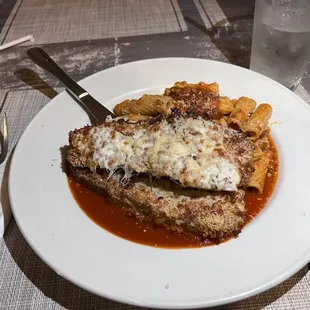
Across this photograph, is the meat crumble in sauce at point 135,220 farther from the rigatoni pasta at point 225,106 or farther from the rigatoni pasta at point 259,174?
the rigatoni pasta at point 225,106

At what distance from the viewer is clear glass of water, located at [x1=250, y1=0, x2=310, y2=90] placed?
2121mm

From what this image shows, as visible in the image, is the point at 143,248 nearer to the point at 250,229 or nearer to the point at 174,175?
the point at 174,175

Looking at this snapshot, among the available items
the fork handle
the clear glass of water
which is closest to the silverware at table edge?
the fork handle

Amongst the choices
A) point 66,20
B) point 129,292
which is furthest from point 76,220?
point 66,20

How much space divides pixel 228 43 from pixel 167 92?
107cm

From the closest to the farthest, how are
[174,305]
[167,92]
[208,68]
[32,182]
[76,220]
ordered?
1. [174,305]
2. [76,220]
3. [32,182]
4. [167,92]
5. [208,68]

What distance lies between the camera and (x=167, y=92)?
1988mm

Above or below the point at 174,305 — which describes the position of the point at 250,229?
below

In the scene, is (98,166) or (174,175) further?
(98,166)

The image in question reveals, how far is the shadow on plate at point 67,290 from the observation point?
1302 mm

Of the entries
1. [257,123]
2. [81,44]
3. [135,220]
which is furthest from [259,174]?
[81,44]

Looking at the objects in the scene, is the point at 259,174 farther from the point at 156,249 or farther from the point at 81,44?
the point at 81,44

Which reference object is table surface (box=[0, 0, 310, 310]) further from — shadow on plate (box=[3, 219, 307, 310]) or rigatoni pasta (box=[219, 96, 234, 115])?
rigatoni pasta (box=[219, 96, 234, 115])

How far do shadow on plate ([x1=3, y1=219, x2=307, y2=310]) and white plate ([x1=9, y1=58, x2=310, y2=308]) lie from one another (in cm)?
16
